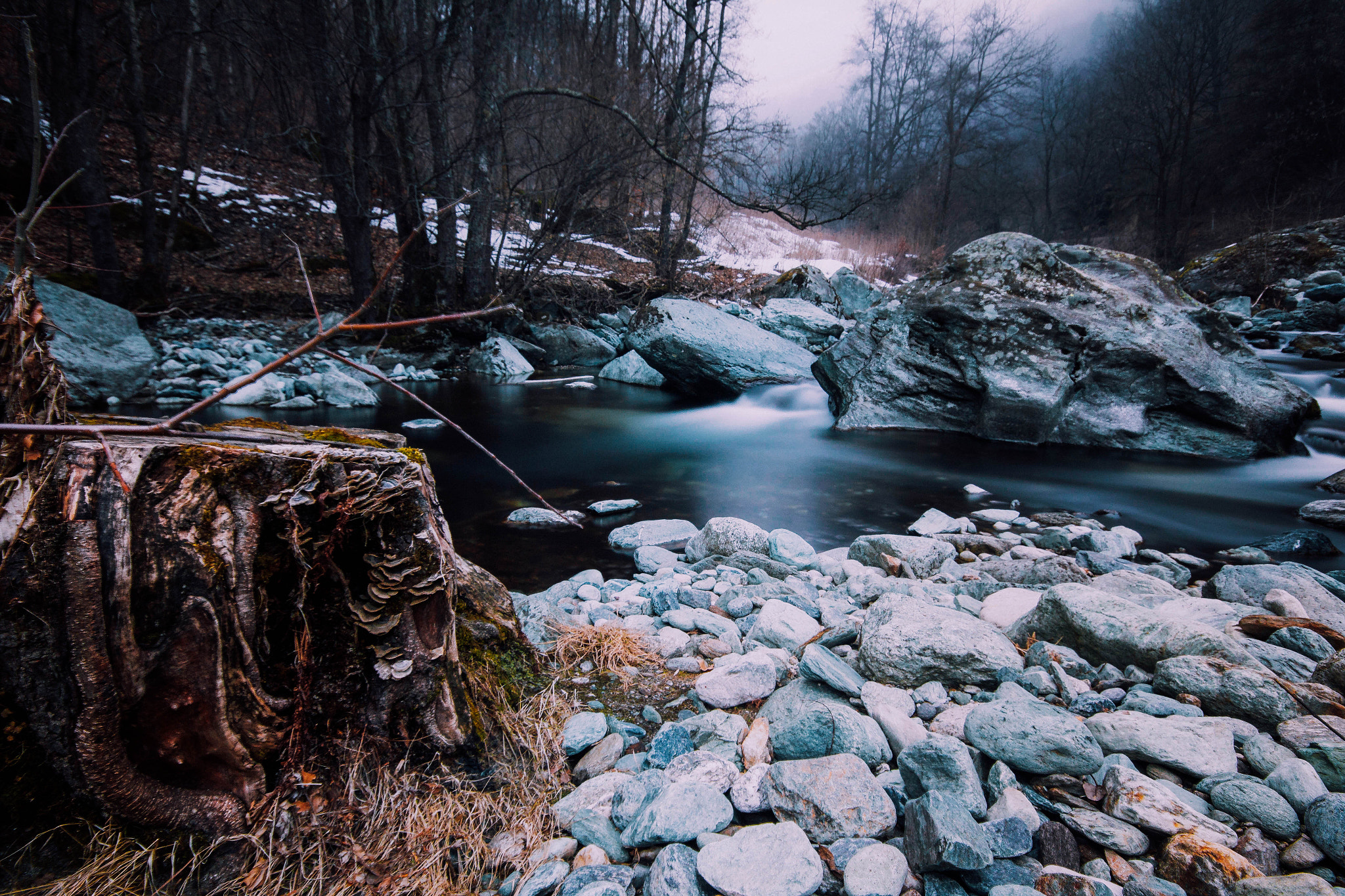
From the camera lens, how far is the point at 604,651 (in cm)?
224

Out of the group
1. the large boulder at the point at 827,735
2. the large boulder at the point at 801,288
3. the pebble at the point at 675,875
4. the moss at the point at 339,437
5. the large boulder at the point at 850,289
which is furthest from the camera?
the large boulder at the point at 850,289

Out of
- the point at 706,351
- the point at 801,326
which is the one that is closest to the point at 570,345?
the point at 706,351

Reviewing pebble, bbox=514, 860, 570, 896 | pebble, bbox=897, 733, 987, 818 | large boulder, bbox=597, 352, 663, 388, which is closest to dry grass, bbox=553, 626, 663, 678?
pebble, bbox=514, 860, 570, 896

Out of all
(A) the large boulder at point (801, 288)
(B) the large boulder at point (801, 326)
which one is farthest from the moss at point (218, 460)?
(A) the large boulder at point (801, 288)

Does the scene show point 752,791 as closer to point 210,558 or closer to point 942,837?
point 942,837

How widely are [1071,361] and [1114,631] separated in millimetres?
5949

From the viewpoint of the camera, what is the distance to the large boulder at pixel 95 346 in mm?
6879

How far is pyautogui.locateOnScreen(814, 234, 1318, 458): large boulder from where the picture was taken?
6.76 m

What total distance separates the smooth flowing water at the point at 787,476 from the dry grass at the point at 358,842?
2.17 m

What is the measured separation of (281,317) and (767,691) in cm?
1177

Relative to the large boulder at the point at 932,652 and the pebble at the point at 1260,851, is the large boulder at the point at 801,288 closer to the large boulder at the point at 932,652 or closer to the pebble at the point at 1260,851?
the large boulder at the point at 932,652

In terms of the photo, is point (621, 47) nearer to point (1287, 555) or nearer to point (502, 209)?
point (502, 209)

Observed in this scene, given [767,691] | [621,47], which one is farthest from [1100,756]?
[621,47]

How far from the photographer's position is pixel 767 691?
2004 millimetres
